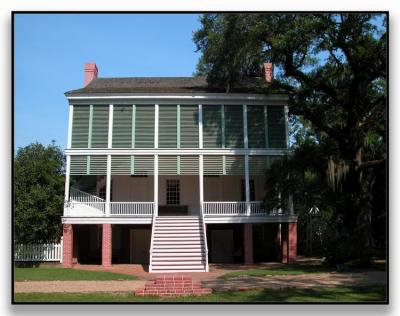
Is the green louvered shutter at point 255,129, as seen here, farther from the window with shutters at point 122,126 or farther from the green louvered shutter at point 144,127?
the window with shutters at point 122,126

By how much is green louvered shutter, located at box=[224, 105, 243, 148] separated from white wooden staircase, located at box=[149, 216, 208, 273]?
3.30m

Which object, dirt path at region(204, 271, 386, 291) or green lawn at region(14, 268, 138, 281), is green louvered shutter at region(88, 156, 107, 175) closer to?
green lawn at region(14, 268, 138, 281)

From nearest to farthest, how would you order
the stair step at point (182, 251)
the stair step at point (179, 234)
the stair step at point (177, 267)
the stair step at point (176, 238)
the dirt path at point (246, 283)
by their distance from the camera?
1. the dirt path at point (246, 283)
2. the stair step at point (177, 267)
3. the stair step at point (182, 251)
4. the stair step at point (176, 238)
5. the stair step at point (179, 234)

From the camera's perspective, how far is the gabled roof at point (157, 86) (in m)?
21.8

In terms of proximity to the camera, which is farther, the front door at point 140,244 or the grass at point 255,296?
the front door at point 140,244

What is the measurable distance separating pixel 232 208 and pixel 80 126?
6836mm

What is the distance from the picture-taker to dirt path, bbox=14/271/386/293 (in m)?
13.2

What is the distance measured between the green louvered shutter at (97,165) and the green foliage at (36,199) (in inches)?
83.2

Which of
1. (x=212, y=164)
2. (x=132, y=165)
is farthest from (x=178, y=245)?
(x=132, y=165)

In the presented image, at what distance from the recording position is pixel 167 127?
21422 mm

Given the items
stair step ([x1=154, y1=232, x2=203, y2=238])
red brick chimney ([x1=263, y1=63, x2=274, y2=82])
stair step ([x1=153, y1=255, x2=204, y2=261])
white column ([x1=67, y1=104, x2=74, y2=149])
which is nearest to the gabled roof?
white column ([x1=67, y1=104, x2=74, y2=149])

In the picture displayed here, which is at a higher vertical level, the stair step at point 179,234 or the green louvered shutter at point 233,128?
the green louvered shutter at point 233,128

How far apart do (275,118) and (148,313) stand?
13.2 metres

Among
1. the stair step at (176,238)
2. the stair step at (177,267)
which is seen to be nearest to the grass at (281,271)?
the stair step at (177,267)
